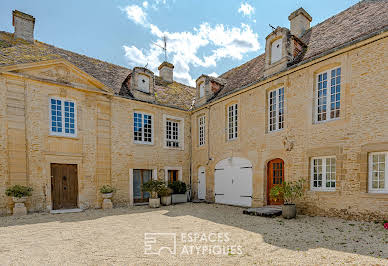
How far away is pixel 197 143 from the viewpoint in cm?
1443

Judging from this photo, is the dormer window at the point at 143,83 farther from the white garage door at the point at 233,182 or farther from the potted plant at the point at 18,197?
the potted plant at the point at 18,197

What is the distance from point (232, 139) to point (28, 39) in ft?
40.6

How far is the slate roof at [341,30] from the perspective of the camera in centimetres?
746

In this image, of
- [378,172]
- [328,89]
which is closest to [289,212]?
[378,172]

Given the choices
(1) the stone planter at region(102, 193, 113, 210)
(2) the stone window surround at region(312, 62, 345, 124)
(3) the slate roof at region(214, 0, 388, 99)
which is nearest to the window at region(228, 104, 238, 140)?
(3) the slate roof at region(214, 0, 388, 99)

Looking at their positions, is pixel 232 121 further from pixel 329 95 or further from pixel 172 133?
pixel 329 95

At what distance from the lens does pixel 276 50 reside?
10055 mm

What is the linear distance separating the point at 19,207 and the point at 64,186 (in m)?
1.88

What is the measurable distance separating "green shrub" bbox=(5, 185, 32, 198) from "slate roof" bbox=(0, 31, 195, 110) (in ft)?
17.4

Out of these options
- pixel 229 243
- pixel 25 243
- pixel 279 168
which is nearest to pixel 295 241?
pixel 229 243

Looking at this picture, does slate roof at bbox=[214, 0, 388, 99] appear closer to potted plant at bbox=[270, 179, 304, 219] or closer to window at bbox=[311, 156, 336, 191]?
window at bbox=[311, 156, 336, 191]

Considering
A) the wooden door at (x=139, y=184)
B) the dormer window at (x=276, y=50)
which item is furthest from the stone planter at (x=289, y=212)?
the wooden door at (x=139, y=184)

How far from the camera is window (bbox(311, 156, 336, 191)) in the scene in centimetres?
772

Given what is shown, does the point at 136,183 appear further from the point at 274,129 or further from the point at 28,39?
the point at 28,39
